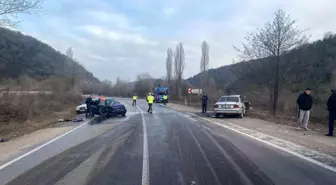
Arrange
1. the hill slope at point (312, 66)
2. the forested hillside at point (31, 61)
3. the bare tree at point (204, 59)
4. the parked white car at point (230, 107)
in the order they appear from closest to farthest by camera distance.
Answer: the parked white car at point (230, 107), the hill slope at point (312, 66), the forested hillside at point (31, 61), the bare tree at point (204, 59)

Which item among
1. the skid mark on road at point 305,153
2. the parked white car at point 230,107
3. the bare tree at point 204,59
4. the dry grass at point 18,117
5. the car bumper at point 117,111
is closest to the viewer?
the skid mark on road at point 305,153

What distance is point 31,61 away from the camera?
74938mm

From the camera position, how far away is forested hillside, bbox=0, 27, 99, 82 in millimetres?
61875

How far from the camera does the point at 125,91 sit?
147375 mm

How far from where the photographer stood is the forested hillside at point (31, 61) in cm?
6188

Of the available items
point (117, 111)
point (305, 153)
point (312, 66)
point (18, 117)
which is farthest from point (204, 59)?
point (305, 153)

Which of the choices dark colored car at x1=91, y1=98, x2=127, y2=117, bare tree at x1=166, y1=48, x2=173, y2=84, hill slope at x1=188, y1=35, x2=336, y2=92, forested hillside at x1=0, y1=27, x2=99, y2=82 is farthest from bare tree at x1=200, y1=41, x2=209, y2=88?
dark colored car at x1=91, y1=98, x2=127, y2=117

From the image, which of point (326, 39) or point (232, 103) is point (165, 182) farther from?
point (326, 39)

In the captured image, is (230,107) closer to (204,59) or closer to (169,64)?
(204,59)

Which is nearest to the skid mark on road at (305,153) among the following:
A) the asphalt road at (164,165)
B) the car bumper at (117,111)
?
the asphalt road at (164,165)

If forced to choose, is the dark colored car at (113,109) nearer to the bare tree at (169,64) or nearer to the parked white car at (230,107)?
the parked white car at (230,107)

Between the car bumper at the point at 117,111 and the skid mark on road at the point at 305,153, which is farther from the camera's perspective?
the car bumper at the point at 117,111

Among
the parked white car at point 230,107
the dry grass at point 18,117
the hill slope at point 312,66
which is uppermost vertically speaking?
the hill slope at point 312,66

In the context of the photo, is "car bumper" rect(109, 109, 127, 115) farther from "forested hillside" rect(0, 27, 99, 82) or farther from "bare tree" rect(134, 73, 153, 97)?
"bare tree" rect(134, 73, 153, 97)
